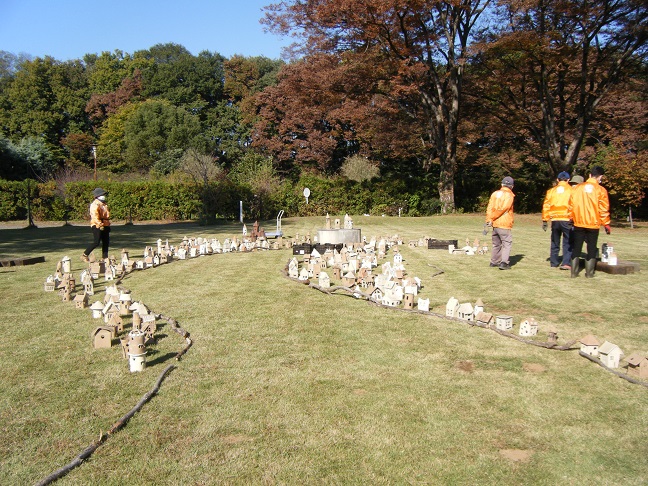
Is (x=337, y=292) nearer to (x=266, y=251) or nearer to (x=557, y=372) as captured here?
(x=557, y=372)

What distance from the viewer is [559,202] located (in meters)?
11.0

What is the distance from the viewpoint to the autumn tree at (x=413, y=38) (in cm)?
2488

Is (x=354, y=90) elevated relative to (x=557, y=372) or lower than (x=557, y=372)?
elevated

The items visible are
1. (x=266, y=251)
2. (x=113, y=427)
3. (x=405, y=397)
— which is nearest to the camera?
(x=113, y=427)

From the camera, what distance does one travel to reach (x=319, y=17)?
25469 millimetres

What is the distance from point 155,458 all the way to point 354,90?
90.8 feet

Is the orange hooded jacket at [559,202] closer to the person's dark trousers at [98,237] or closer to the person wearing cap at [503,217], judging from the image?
the person wearing cap at [503,217]

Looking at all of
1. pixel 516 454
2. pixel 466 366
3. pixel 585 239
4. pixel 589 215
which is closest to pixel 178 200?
pixel 585 239

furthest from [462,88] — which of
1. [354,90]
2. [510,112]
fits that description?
[354,90]

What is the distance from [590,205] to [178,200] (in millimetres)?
24571

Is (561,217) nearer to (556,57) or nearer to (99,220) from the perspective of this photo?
(99,220)

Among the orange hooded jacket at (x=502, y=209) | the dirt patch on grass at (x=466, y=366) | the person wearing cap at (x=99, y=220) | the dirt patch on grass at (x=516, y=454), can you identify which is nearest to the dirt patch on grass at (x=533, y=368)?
the dirt patch on grass at (x=466, y=366)

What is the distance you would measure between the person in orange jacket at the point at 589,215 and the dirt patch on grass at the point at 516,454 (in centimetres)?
730

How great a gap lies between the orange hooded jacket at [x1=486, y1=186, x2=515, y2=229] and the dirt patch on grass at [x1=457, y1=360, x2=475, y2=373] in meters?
6.31
